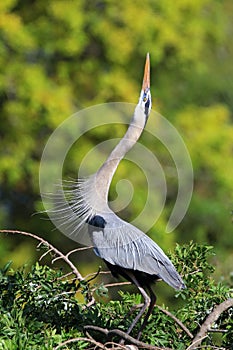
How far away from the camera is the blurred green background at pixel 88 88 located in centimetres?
1120

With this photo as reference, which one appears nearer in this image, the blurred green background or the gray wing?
the gray wing

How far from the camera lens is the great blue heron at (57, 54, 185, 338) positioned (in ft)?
11.2

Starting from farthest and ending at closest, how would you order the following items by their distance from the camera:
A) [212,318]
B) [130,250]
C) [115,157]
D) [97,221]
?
[115,157] → [97,221] → [130,250] → [212,318]

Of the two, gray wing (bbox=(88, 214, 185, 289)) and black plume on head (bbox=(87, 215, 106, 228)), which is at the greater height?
black plume on head (bbox=(87, 215, 106, 228))

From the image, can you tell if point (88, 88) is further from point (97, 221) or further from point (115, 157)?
point (97, 221)

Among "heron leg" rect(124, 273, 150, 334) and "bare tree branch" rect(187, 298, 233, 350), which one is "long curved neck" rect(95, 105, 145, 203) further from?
"bare tree branch" rect(187, 298, 233, 350)

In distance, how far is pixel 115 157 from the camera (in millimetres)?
3885

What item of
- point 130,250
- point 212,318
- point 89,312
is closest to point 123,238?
point 130,250

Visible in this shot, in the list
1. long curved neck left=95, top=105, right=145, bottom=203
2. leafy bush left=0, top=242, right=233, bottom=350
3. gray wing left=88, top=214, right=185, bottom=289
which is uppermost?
long curved neck left=95, top=105, right=145, bottom=203

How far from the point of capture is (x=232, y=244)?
1296cm

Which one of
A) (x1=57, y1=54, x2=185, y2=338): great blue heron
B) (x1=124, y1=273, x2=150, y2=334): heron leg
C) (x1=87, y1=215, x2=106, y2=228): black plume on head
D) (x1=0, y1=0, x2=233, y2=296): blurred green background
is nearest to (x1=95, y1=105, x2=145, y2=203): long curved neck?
(x1=57, y1=54, x2=185, y2=338): great blue heron

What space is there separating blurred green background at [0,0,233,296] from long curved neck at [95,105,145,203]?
6359 millimetres

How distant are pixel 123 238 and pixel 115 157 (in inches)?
17.3

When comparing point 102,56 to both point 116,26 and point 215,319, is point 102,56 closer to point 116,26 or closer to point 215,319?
point 116,26
